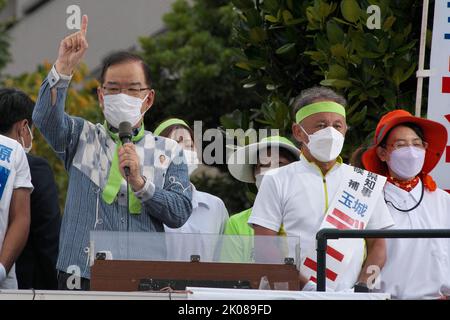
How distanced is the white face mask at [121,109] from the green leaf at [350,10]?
236cm

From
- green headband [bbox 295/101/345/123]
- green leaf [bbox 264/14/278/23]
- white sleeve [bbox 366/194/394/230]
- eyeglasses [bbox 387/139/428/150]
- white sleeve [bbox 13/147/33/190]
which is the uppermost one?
green leaf [bbox 264/14/278/23]

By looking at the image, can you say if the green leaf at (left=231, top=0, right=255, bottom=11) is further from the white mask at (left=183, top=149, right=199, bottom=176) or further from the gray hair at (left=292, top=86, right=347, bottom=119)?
the gray hair at (left=292, top=86, right=347, bottom=119)

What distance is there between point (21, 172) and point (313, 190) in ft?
5.11

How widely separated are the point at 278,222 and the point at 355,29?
92.5 inches

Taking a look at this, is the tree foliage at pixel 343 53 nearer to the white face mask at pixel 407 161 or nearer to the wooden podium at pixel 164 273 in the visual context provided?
the white face mask at pixel 407 161

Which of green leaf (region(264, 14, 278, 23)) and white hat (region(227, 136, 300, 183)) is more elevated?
green leaf (region(264, 14, 278, 23))

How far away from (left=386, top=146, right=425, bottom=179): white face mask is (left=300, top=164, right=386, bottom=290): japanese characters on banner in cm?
21

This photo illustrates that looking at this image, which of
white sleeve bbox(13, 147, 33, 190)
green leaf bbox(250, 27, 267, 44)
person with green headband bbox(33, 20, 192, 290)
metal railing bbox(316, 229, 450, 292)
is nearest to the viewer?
metal railing bbox(316, 229, 450, 292)

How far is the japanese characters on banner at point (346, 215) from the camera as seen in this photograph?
702cm

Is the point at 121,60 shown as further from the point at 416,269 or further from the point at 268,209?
the point at 416,269

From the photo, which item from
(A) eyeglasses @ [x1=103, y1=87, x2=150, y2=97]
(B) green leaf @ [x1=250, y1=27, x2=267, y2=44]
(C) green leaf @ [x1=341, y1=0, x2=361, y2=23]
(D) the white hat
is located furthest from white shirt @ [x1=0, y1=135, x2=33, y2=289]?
(B) green leaf @ [x1=250, y1=27, x2=267, y2=44]

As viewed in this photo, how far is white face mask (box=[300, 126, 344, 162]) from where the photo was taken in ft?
24.6

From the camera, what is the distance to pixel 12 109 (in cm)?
787

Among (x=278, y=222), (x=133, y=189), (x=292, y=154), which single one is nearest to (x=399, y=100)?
(x=292, y=154)
